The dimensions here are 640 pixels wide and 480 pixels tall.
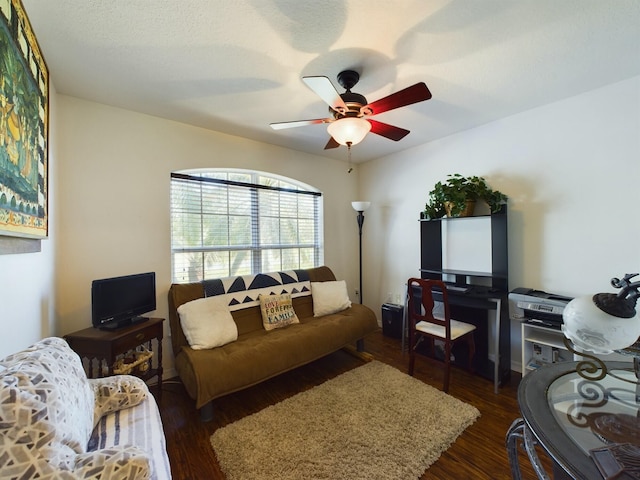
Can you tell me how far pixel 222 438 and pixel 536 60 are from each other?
3.29 m

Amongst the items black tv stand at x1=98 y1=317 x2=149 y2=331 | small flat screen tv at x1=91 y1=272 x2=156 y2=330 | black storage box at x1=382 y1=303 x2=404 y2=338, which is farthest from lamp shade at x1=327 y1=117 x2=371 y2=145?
black storage box at x1=382 y1=303 x2=404 y2=338

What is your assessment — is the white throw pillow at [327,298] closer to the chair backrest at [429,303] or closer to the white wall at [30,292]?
the chair backrest at [429,303]

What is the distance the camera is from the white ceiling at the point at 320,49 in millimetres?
1341

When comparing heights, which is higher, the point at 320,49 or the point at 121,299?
the point at 320,49

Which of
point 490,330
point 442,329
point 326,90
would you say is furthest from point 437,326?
point 326,90

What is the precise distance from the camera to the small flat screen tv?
1872 mm

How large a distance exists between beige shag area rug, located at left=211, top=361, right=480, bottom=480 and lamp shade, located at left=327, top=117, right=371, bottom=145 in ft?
6.64

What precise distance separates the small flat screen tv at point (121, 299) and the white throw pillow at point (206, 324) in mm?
292

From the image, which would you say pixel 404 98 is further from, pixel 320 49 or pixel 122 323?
pixel 122 323

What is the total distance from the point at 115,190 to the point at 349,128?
Result: 2.11m

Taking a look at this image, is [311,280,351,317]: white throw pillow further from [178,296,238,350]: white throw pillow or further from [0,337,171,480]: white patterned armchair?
[0,337,171,480]: white patterned armchair

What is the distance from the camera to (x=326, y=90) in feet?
4.89

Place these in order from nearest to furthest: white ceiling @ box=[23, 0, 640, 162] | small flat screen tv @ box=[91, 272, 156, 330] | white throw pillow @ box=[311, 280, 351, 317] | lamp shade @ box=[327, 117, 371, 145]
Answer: white ceiling @ box=[23, 0, 640, 162], lamp shade @ box=[327, 117, 371, 145], small flat screen tv @ box=[91, 272, 156, 330], white throw pillow @ box=[311, 280, 351, 317]

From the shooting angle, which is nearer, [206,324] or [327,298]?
[206,324]
